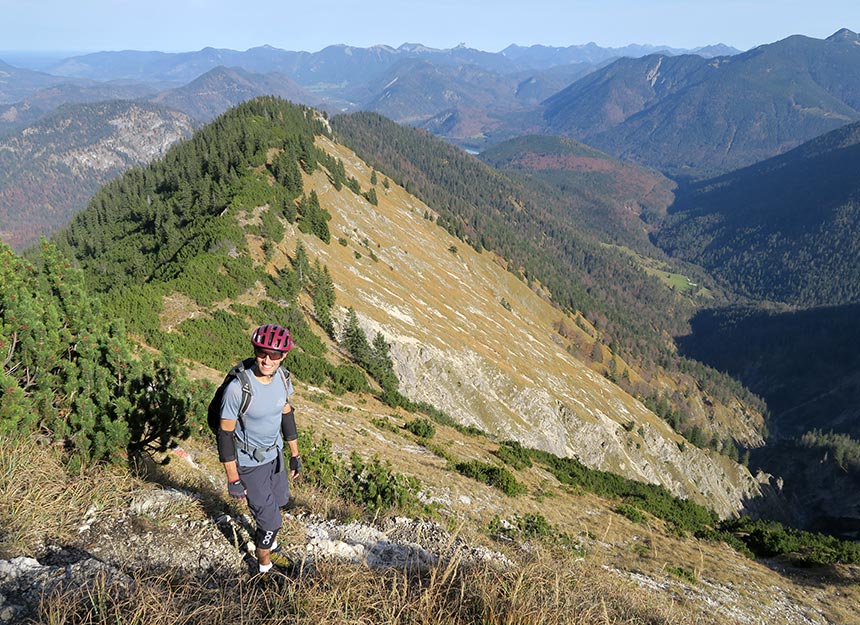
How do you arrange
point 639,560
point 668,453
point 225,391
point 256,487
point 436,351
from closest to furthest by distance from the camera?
1. point 225,391
2. point 256,487
3. point 639,560
4. point 436,351
5. point 668,453

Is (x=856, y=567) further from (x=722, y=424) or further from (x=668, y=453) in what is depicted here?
(x=722, y=424)

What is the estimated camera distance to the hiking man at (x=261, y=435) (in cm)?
678

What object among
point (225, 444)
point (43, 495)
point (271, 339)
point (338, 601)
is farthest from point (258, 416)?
point (43, 495)

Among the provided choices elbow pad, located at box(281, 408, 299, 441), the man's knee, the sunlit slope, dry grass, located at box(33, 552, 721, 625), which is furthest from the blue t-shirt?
the sunlit slope

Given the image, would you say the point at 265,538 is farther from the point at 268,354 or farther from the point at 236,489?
the point at 268,354

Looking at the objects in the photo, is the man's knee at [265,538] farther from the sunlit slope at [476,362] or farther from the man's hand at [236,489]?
the sunlit slope at [476,362]

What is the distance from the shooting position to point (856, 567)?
22.8m

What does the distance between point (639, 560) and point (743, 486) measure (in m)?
118

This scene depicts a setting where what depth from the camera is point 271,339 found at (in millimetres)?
6766

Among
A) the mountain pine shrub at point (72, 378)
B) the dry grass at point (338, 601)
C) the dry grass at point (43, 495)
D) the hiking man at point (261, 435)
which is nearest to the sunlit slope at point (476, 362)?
the mountain pine shrub at point (72, 378)

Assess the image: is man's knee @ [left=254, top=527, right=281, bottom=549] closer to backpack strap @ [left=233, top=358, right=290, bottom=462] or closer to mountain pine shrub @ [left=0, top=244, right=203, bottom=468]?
backpack strap @ [left=233, top=358, right=290, bottom=462]

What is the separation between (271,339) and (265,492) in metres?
2.68

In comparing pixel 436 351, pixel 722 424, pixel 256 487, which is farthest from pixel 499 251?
pixel 256 487

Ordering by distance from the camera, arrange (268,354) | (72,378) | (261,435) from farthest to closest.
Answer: (72,378)
(261,435)
(268,354)
